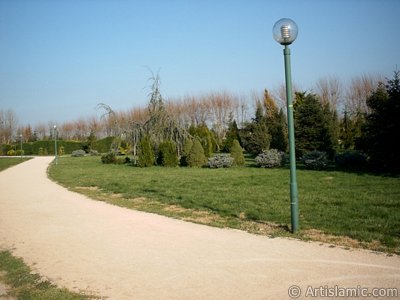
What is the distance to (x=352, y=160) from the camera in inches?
699

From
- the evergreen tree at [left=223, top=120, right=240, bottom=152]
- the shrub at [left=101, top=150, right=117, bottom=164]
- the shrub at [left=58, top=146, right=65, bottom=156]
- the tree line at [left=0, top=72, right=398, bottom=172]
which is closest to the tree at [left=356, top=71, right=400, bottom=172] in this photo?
the tree line at [left=0, top=72, right=398, bottom=172]

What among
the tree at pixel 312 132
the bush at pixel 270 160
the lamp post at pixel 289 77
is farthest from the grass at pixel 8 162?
the lamp post at pixel 289 77

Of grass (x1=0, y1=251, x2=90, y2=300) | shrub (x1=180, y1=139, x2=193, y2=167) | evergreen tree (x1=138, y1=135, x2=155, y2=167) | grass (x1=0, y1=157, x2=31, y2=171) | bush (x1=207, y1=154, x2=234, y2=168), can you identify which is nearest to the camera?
grass (x1=0, y1=251, x2=90, y2=300)

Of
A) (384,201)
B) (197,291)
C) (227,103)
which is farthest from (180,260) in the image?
(227,103)

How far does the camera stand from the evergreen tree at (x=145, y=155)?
2453 cm

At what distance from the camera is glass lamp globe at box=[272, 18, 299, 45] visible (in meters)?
6.21

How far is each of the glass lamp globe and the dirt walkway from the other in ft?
11.4

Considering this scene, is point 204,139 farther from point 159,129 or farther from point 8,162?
point 8,162

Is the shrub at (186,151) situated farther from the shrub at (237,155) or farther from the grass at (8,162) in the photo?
the grass at (8,162)

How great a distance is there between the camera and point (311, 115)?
75.7 ft

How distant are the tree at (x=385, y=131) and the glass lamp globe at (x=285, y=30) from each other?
1162 centimetres

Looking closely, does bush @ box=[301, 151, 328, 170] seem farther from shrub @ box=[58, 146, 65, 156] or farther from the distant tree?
shrub @ box=[58, 146, 65, 156]

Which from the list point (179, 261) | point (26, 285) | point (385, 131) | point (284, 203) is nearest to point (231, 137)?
point (385, 131)

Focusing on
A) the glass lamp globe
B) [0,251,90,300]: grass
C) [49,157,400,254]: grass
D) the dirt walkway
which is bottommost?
[0,251,90,300]: grass
